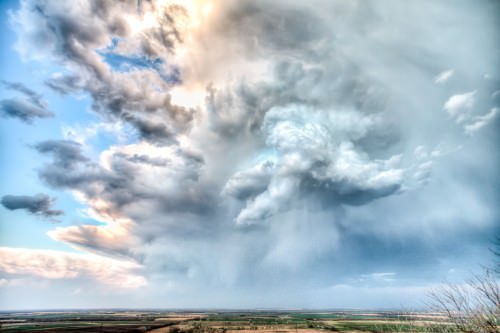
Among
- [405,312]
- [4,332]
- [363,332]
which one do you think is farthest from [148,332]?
[405,312]

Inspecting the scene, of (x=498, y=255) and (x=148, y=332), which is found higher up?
(x=498, y=255)

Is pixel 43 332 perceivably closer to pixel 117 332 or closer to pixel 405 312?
pixel 117 332

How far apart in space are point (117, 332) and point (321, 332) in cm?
6729

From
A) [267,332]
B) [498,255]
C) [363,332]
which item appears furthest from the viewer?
[267,332]

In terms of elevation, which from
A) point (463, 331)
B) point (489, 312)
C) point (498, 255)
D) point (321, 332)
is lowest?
point (321, 332)

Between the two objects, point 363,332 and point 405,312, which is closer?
point 405,312

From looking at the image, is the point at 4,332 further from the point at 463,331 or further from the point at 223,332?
the point at 463,331

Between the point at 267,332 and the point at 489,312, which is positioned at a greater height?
the point at 489,312

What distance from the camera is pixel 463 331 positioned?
49.6 ft

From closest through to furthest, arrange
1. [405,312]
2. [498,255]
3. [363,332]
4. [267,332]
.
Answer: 1. [498,255]
2. [405,312]
3. [363,332]
4. [267,332]

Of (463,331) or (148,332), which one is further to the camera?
(148,332)

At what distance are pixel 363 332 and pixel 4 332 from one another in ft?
388

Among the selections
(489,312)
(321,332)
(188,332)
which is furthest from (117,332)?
(489,312)

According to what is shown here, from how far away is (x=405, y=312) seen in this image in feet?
70.3
